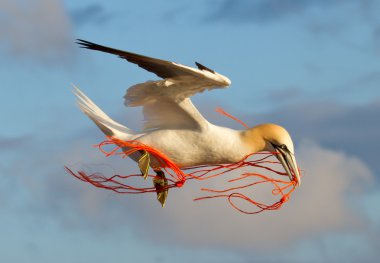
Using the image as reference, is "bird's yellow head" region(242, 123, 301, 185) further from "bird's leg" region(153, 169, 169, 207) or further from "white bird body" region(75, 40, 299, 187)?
"bird's leg" region(153, 169, 169, 207)

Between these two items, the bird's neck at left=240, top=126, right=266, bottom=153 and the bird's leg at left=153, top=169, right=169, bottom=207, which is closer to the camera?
the bird's neck at left=240, top=126, right=266, bottom=153

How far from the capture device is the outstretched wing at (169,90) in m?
10.8

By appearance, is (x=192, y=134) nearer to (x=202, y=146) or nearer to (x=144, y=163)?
(x=202, y=146)

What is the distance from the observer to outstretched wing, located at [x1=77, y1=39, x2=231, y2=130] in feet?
35.5

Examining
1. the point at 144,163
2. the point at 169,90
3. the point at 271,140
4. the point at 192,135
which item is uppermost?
the point at 169,90

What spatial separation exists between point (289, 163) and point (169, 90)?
6.26 ft

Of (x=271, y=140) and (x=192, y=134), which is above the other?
(x=192, y=134)

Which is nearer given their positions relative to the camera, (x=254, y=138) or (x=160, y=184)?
(x=254, y=138)

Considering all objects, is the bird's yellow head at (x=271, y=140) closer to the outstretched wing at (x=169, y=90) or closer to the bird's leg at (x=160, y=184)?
the outstretched wing at (x=169, y=90)

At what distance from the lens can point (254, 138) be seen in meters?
11.4

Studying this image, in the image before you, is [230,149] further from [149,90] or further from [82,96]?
[82,96]

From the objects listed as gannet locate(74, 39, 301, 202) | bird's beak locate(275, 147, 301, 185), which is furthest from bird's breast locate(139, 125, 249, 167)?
bird's beak locate(275, 147, 301, 185)

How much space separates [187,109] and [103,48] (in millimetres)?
1400

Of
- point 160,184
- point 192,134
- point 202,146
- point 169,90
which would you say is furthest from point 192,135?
point 160,184
